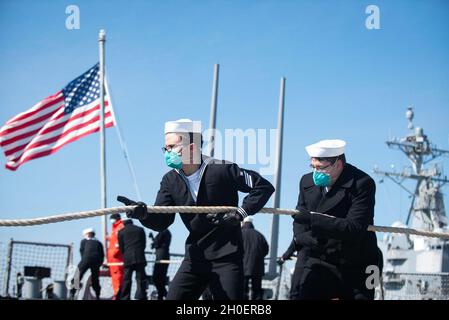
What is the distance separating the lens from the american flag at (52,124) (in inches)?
650

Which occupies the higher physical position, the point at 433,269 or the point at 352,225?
the point at 352,225

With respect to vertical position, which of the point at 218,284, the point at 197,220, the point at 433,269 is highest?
the point at 197,220

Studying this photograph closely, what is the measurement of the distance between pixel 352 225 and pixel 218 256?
103 centimetres

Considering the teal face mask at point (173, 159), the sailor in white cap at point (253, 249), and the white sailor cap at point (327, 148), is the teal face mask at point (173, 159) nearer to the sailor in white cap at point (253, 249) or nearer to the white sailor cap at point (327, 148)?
the white sailor cap at point (327, 148)

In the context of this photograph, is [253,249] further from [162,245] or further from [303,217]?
[303,217]

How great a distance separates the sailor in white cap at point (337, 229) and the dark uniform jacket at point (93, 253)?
30.6 ft

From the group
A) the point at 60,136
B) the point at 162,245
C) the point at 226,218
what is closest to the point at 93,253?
the point at 162,245

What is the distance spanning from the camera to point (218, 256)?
5.70 m

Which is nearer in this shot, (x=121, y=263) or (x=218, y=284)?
(x=218, y=284)

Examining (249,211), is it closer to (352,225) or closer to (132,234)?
(352,225)

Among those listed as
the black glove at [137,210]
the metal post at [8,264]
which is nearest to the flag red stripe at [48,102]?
the metal post at [8,264]
